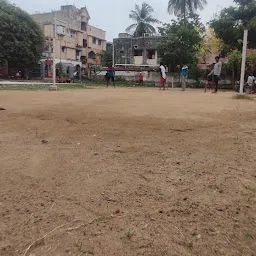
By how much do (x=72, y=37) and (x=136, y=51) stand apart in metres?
10.5

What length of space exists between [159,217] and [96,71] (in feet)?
99.0

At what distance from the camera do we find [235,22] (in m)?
22.6

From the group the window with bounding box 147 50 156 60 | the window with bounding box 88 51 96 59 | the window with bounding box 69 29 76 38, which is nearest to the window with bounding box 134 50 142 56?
the window with bounding box 147 50 156 60

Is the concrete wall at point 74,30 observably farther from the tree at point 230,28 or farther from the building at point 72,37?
the tree at point 230,28

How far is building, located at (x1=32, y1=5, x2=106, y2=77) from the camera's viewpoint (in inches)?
1505

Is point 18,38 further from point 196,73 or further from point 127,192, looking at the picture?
point 127,192

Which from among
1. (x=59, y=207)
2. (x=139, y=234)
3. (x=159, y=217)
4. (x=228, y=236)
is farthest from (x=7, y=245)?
(x=228, y=236)

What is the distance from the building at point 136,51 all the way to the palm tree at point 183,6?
3.88m

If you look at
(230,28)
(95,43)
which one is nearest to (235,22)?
(230,28)

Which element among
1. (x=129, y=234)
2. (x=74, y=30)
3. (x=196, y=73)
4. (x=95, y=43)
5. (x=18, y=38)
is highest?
(x=74, y=30)

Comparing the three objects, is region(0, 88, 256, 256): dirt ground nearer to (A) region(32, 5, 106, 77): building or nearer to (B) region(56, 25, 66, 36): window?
(A) region(32, 5, 106, 77): building

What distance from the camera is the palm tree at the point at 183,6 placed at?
3338 centimetres

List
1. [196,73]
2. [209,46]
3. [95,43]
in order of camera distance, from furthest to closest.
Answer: [95,43]
[209,46]
[196,73]

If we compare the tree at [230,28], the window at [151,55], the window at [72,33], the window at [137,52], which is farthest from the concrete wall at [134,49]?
the tree at [230,28]
